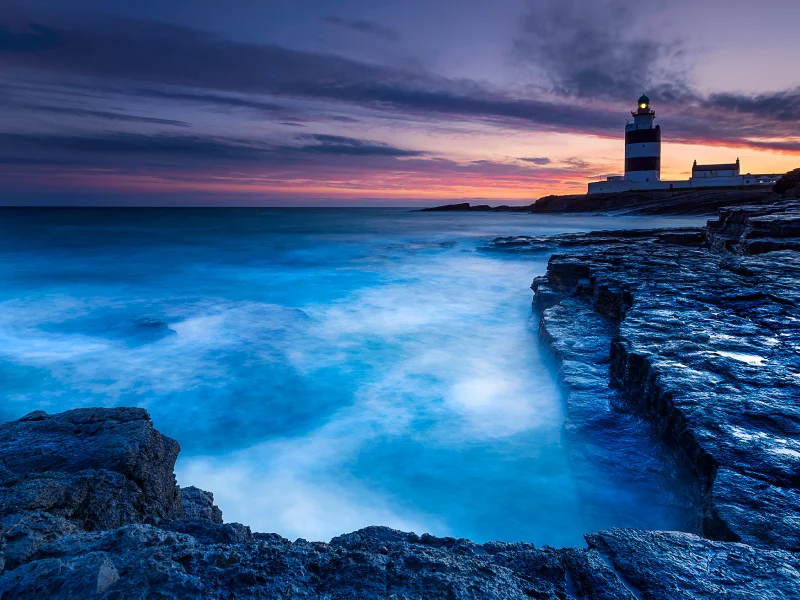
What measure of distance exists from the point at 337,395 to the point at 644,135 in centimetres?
5610

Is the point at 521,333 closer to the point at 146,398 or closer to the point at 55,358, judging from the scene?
the point at 146,398

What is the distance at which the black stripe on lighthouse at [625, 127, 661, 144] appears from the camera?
50.3 m

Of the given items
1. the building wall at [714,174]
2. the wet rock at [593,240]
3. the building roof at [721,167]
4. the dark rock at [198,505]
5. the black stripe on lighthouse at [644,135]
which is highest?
the black stripe on lighthouse at [644,135]

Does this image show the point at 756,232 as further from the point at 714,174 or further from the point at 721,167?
the point at 721,167

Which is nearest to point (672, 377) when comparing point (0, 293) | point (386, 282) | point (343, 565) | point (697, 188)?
point (343, 565)

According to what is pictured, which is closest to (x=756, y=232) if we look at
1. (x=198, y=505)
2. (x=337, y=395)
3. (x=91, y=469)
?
(x=337, y=395)

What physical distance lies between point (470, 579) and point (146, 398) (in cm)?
605

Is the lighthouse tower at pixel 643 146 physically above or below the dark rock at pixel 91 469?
above

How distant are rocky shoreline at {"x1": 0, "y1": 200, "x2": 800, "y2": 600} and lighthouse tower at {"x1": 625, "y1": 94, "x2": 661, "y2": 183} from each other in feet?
179

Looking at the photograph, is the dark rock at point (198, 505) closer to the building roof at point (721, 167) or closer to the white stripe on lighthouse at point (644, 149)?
the white stripe on lighthouse at point (644, 149)

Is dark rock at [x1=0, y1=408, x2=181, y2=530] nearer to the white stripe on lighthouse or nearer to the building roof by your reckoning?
the white stripe on lighthouse

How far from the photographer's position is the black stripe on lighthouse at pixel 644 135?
50312mm

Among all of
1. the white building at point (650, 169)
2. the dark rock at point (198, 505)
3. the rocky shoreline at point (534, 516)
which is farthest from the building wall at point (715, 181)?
the dark rock at point (198, 505)

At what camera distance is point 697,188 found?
51.4 metres
